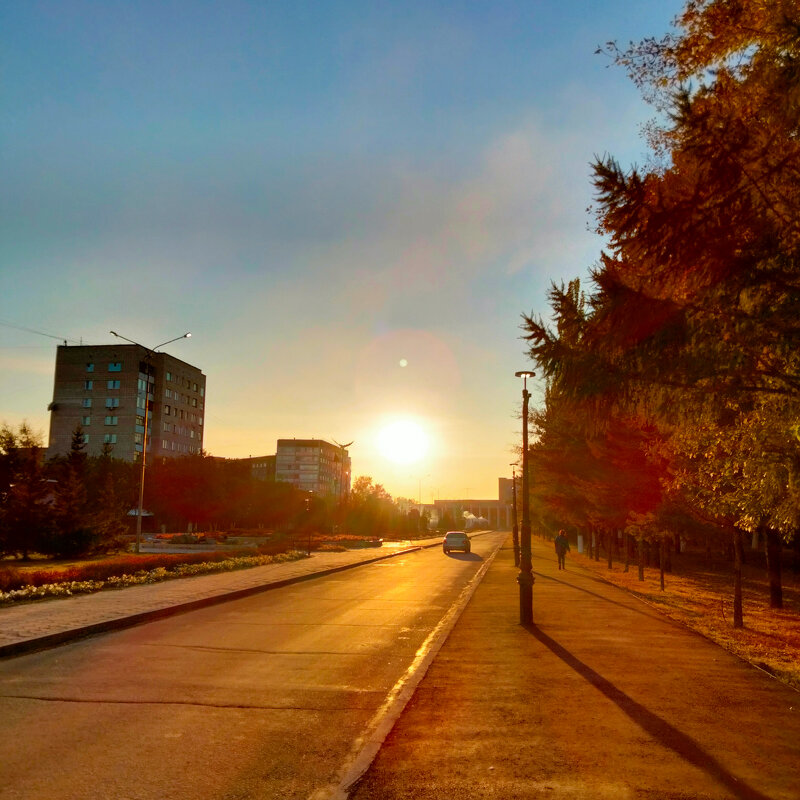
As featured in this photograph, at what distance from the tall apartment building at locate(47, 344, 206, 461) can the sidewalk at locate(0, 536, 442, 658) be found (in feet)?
304

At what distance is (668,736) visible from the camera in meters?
6.22

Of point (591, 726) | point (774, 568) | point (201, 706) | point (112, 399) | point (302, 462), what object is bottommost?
point (201, 706)

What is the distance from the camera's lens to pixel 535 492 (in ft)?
135

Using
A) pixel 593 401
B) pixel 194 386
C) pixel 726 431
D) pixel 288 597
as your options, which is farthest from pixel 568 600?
pixel 194 386

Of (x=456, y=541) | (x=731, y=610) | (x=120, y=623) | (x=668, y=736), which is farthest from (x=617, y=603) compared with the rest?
(x=456, y=541)

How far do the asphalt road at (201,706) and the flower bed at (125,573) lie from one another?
16.7ft

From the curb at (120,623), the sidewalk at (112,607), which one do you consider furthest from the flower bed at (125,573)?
the curb at (120,623)

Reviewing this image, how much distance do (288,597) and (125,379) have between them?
99703 mm

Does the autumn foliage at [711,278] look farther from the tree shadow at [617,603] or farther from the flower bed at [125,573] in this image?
the flower bed at [125,573]

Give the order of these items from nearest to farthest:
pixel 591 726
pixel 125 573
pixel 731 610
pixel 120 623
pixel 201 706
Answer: pixel 591 726, pixel 201 706, pixel 120 623, pixel 731 610, pixel 125 573

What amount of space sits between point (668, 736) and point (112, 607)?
1241cm

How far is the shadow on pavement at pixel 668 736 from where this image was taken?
16.4 feet

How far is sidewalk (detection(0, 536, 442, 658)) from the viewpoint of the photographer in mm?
11375

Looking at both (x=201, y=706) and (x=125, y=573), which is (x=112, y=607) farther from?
(x=201, y=706)
